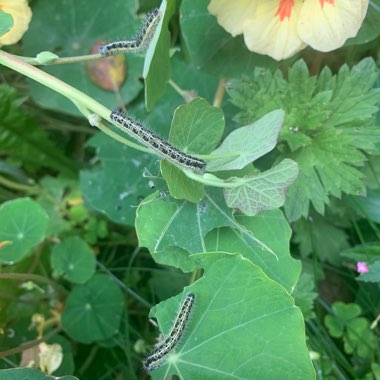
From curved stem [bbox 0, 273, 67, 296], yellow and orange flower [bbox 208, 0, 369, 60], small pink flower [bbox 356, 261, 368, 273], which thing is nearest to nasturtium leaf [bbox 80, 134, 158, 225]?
curved stem [bbox 0, 273, 67, 296]

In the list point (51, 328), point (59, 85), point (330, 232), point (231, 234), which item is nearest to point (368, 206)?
point (330, 232)

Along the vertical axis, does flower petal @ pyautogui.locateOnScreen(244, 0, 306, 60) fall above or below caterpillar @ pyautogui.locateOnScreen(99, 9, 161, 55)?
above

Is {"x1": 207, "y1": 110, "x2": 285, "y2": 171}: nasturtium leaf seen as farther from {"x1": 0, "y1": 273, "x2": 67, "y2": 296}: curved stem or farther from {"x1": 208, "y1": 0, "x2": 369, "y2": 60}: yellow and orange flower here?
{"x1": 0, "y1": 273, "x2": 67, "y2": 296}: curved stem

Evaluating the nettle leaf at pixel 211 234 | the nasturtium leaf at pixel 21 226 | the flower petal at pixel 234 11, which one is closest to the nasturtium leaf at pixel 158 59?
the flower petal at pixel 234 11

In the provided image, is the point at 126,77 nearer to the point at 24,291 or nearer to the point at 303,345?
the point at 24,291

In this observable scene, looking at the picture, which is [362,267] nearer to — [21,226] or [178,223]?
[178,223]

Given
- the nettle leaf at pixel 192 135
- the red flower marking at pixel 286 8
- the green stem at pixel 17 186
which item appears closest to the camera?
the nettle leaf at pixel 192 135

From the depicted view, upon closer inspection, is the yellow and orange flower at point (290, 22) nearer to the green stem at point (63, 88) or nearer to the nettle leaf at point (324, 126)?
the nettle leaf at point (324, 126)
